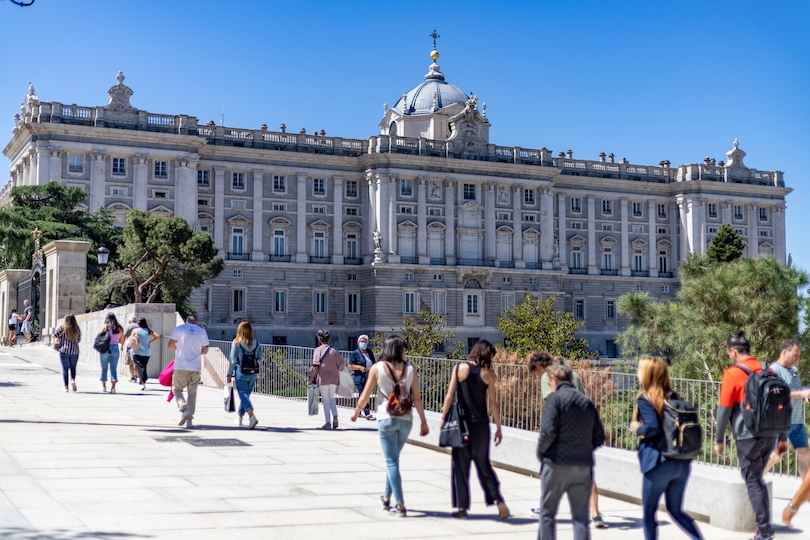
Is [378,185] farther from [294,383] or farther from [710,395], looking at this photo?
[710,395]

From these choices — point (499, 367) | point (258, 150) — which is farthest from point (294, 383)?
point (258, 150)

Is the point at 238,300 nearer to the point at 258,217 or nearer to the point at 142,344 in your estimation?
the point at 258,217

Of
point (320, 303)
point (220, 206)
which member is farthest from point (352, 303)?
point (220, 206)

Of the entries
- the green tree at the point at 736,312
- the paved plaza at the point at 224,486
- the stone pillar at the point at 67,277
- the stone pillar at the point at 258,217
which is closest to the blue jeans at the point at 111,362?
the paved plaza at the point at 224,486

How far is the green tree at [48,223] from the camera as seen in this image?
48375 millimetres

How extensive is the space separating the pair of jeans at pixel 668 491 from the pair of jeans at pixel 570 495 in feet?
2.01

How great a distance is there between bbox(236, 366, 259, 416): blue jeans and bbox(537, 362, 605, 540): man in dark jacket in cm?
817

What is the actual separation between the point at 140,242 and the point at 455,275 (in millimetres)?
27534

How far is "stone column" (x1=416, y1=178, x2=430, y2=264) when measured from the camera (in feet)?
242

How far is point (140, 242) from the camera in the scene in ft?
181

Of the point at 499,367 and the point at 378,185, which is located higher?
the point at 378,185

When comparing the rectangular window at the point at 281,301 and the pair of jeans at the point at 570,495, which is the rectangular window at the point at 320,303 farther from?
the pair of jeans at the point at 570,495

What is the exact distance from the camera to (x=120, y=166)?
2569 inches

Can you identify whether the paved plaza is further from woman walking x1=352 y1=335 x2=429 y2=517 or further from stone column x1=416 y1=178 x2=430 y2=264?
stone column x1=416 y1=178 x2=430 y2=264
